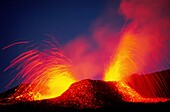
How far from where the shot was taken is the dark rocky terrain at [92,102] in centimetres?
Answer: 2170

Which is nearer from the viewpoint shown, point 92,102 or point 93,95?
point 92,102

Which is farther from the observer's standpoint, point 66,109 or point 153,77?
point 153,77

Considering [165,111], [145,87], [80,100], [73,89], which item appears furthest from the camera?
[145,87]

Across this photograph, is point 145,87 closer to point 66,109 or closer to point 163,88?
point 163,88

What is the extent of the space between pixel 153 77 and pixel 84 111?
4114cm

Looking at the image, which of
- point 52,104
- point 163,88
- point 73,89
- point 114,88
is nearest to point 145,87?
point 163,88

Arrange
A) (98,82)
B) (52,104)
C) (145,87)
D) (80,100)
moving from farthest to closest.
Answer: (145,87) → (98,82) → (80,100) → (52,104)

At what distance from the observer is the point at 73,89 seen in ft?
99.9

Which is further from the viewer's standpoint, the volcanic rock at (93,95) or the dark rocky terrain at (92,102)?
the volcanic rock at (93,95)

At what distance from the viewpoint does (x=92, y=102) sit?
89.4 feet

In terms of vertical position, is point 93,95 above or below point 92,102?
above

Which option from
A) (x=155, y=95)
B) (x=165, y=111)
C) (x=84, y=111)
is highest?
(x=84, y=111)

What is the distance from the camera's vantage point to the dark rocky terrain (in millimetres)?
21703

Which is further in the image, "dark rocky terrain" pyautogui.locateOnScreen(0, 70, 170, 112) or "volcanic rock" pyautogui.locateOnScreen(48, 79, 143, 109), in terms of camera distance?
"volcanic rock" pyautogui.locateOnScreen(48, 79, 143, 109)
